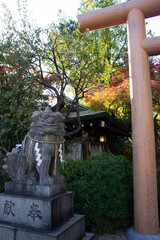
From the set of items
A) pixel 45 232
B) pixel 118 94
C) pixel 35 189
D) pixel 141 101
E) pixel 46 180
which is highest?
pixel 118 94

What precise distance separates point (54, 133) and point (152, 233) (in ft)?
8.37

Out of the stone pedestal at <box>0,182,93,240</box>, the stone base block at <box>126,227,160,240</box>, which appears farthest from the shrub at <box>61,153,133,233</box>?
the stone pedestal at <box>0,182,93,240</box>

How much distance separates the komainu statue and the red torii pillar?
5.22ft

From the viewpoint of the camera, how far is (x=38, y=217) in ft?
8.28

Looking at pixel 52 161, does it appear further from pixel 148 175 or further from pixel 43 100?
pixel 43 100

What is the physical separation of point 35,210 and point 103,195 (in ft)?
5.63

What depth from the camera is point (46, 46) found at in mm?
6539

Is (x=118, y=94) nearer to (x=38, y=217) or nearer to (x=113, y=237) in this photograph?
(x=113, y=237)

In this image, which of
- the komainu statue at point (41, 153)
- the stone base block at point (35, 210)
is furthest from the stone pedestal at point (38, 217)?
the komainu statue at point (41, 153)

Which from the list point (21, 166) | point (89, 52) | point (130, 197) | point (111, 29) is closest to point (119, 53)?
point (111, 29)

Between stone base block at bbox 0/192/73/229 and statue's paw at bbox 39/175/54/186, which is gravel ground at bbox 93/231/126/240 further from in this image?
statue's paw at bbox 39/175/54/186

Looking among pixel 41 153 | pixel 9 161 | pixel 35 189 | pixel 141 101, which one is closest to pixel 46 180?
pixel 35 189

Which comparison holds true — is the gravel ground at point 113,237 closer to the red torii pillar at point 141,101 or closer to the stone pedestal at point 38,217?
the red torii pillar at point 141,101

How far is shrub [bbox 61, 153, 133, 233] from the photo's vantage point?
3.70m
